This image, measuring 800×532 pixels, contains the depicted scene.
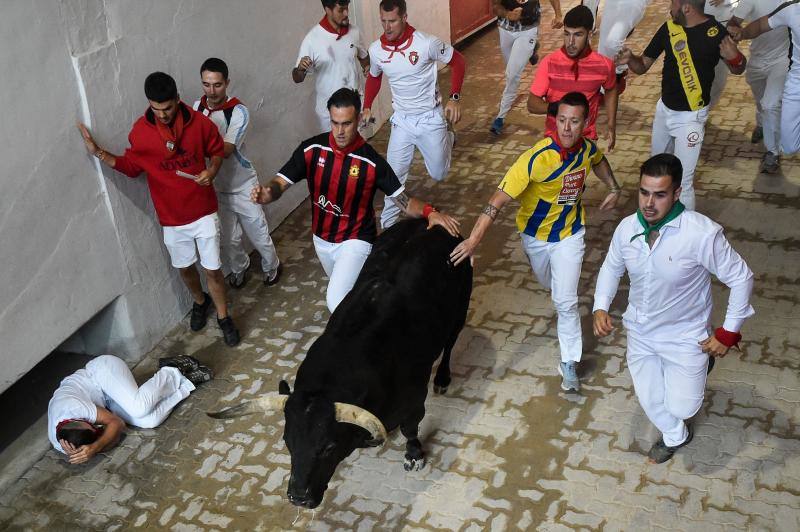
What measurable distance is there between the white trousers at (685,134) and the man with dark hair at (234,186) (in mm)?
3529

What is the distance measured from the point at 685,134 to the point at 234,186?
3873mm

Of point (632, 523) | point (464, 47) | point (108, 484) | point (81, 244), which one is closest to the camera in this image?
point (632, 523)

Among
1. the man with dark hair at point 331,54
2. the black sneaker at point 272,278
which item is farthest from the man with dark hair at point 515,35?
the black sneaker at point 272,278

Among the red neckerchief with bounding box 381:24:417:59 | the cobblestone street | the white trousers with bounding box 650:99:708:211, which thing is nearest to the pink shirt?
the white trousers with bounding box 650:99:708:211

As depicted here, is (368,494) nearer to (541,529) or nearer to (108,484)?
(541,529)

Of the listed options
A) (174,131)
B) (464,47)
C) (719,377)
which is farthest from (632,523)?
(464,47)

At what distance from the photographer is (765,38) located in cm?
826

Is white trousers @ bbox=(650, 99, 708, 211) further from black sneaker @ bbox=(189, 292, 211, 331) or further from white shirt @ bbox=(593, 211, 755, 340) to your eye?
black sneaker @ bbox=(189, 292, 211, 331)

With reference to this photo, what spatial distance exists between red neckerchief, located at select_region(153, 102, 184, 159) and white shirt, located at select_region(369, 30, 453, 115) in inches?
84.3

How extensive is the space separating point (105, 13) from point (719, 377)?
5.18 m

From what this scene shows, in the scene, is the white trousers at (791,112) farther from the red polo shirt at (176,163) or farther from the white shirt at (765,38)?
the red polo shirt at (176,163)

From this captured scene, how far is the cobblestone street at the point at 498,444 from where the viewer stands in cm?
523

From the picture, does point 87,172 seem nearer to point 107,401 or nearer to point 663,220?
point 107,401

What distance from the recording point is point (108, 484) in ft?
19.3
